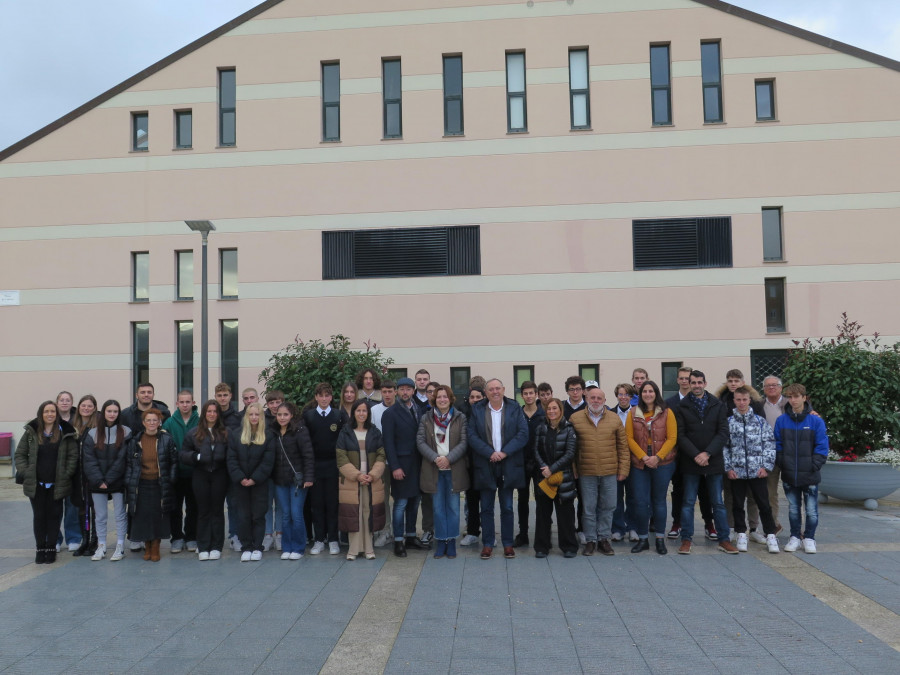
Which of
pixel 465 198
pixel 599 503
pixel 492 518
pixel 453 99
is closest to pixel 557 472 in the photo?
pixel 599 503

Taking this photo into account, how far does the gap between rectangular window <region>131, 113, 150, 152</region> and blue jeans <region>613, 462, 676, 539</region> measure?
51.1ft

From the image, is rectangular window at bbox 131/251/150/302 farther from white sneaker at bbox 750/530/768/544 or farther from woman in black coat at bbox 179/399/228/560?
white sneaker at bbox 750/530/768/544

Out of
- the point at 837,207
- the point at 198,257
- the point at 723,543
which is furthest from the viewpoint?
the point at 198,257

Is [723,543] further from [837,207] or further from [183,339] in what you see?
[183,339]

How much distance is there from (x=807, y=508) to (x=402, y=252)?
1126 cm

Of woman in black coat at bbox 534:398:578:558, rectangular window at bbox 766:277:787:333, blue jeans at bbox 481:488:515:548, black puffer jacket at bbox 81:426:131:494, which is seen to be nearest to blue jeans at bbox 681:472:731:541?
woman in black coat at bbox 534:398:578:558

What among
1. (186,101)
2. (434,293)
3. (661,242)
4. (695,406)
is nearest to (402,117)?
(434,293)

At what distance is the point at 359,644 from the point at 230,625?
47.8 inches

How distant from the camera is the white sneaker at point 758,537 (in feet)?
27.2

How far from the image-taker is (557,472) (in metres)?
7.76

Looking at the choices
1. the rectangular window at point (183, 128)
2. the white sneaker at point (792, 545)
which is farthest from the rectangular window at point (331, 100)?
the white sneaker at point (792, 545)

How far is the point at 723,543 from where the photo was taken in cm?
790

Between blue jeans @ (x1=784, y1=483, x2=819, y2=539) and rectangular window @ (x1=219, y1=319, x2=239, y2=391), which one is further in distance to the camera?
rectangular window @ (x1=219, y1=319, x2=239, y2=391)

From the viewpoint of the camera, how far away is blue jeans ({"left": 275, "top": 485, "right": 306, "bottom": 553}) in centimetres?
799
